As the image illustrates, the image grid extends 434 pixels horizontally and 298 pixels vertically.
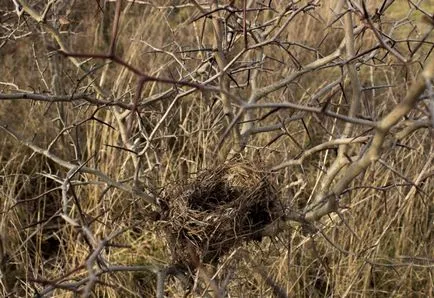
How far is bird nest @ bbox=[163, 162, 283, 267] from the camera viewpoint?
147cm

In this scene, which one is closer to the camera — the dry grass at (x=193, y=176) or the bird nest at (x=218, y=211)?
the bird nest at (x=218, y=211)

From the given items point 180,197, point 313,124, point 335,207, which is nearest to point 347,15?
point 335,207

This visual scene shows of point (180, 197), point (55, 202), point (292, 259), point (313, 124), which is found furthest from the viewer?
point (313, 124)

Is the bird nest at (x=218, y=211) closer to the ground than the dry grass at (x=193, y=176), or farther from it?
farther from it

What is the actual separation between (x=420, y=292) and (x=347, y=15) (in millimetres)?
1277

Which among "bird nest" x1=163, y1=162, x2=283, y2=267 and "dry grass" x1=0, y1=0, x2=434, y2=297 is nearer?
"bird nest" x1=163, y1=162, x2=283, y2=267

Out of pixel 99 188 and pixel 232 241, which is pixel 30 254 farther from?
pixel 232 241

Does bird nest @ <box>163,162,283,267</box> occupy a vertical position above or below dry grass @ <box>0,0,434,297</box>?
above

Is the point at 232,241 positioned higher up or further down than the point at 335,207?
further down

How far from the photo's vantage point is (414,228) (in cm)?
250

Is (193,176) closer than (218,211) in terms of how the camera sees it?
No

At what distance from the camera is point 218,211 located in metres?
1.48

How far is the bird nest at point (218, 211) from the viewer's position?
1467mm

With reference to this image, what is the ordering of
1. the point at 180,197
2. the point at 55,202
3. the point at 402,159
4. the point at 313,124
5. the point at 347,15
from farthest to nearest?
the point at 313,124 < the point at 55,202 < the point at 402,159 < the point at 180,197 < the point at 347,15
